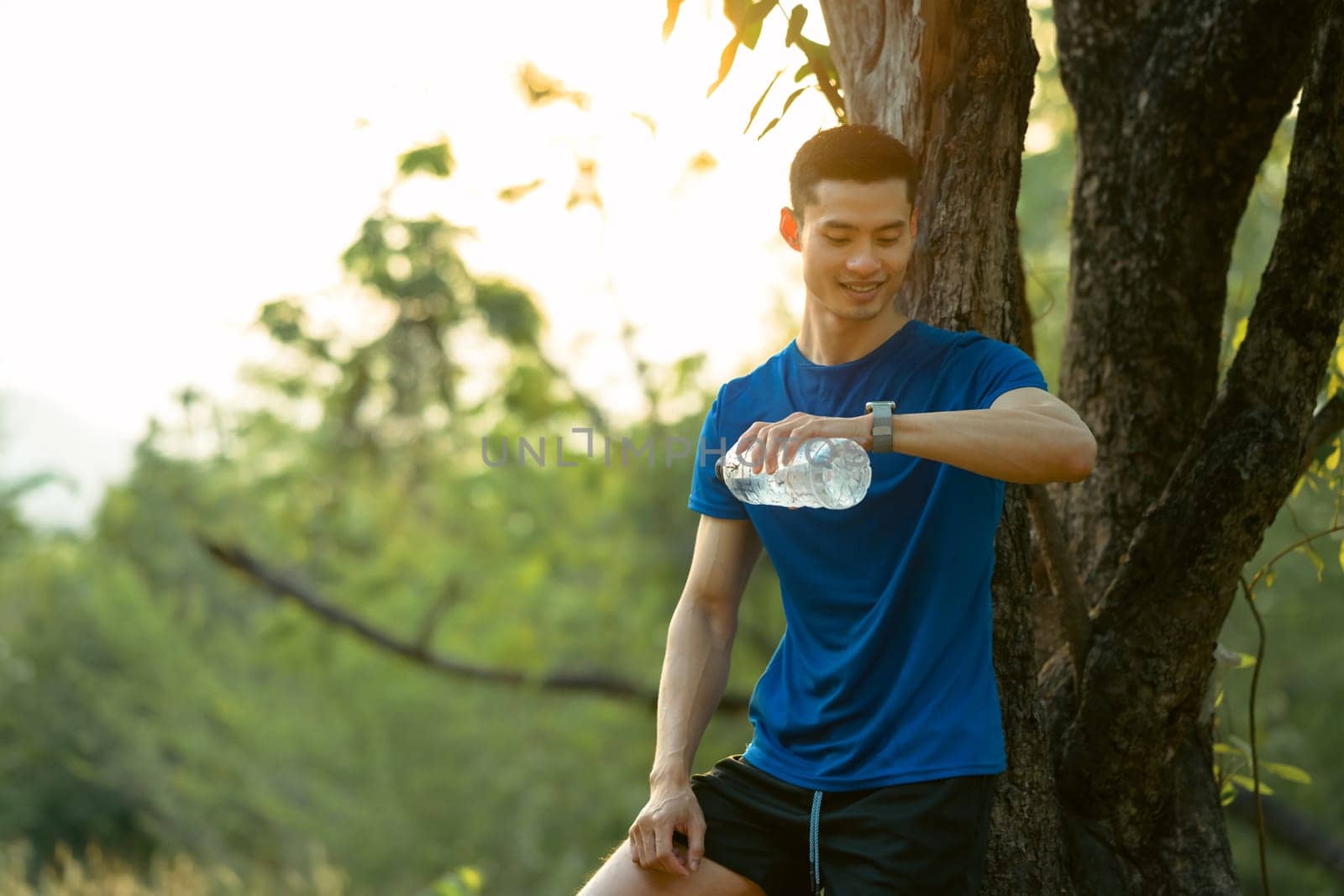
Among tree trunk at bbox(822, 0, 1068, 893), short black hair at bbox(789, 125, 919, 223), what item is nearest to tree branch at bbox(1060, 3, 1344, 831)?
tree trunk at bbox(822, 0, 1068, 893)

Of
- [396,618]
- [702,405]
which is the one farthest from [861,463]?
[396,618]

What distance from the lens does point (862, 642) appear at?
193 cm

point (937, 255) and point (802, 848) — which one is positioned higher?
point (937, 255)

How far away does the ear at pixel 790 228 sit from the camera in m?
2.13

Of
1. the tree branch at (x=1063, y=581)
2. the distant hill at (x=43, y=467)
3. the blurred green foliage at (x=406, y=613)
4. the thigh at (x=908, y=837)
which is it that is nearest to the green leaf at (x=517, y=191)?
the blurred green foliage at (x=406, y=613)

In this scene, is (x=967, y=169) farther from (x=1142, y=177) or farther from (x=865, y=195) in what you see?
(x=1142, y=177)

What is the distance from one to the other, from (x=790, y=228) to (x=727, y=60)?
0.57 meters

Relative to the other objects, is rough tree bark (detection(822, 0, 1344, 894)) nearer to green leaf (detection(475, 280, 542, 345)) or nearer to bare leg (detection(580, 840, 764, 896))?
bare leg (detection(580, 840, 764, 896))

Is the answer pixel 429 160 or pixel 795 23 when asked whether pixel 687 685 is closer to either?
pixel 795 23

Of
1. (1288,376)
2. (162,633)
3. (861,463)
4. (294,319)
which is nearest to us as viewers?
(861,463)

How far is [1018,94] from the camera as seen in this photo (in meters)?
2.37

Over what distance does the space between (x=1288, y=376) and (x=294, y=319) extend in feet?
20.9

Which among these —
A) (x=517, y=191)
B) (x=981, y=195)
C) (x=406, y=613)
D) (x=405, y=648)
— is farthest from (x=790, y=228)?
(x=406, y=613)

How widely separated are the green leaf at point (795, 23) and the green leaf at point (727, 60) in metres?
0.14
